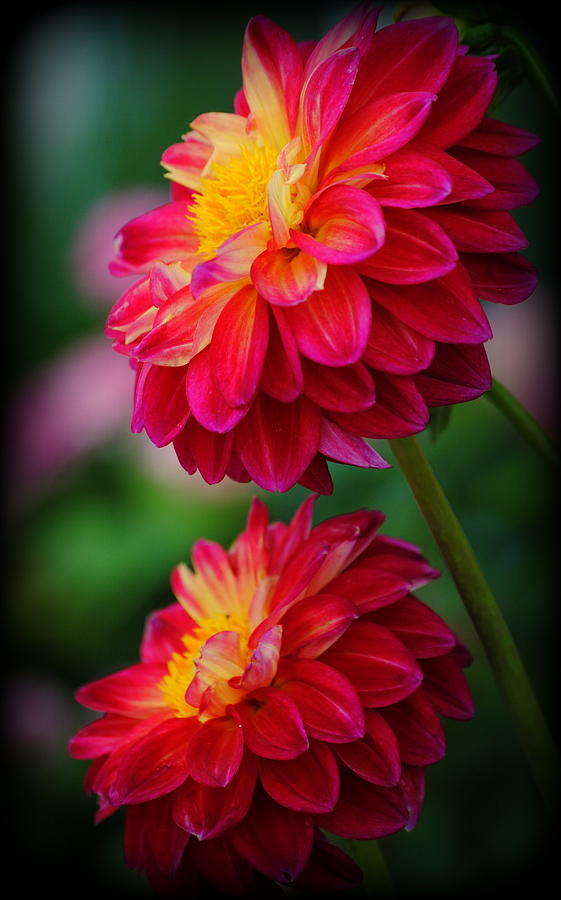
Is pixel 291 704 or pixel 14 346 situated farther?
pixel 14 346

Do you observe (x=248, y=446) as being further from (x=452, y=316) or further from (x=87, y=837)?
(x=87, y=837)

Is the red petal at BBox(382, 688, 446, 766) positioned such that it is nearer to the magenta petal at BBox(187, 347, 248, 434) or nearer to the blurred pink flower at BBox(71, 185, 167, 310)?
the magenta petal at BBox(187, 347, 248, 434)

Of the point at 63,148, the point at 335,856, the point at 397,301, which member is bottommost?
the point at 335,856

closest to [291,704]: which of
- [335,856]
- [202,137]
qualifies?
[335,856]

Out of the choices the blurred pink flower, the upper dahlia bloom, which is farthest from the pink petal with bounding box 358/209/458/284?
the blurred pink flower

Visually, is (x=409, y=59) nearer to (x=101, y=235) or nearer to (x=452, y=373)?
(x=452, y=373)

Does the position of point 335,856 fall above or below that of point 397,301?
below
